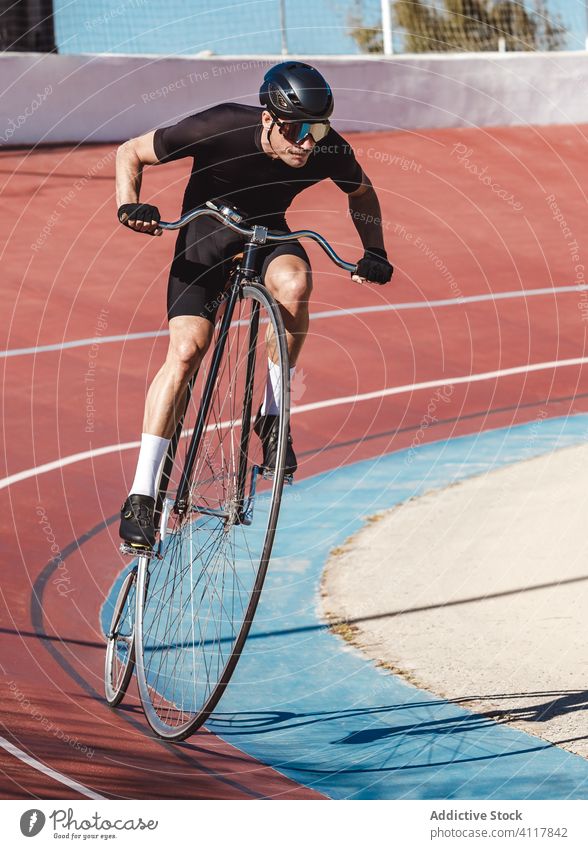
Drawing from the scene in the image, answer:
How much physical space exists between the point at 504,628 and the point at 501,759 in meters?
1.50

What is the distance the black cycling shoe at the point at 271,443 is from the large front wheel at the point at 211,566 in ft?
0.14

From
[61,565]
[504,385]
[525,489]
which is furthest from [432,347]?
[61,565]

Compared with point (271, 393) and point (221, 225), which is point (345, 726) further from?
point (221, 225)

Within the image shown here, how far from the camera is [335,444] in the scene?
962 cm

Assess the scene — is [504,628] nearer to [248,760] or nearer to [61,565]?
[248,760]

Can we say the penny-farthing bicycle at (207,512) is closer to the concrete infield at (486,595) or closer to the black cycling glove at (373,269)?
the black cycling glove at (373,269)

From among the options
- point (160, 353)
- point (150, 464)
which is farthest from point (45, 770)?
point (160, 353)

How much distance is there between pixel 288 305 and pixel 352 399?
594 centimetres

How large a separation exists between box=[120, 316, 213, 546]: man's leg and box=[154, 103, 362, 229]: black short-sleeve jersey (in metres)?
0.51

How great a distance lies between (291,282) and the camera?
453cm

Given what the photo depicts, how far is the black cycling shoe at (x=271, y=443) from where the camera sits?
4.60m

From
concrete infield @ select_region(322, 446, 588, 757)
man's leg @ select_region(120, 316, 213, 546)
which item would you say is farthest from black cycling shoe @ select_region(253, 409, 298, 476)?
concrete infield @ select_region(322, 446, 588, 757)

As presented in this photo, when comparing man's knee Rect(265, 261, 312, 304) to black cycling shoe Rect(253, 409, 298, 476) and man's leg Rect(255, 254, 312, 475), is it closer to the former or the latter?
man's leg Rect(255, 254, 312, 475)

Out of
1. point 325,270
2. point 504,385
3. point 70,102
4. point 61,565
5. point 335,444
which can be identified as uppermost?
point 70,102
